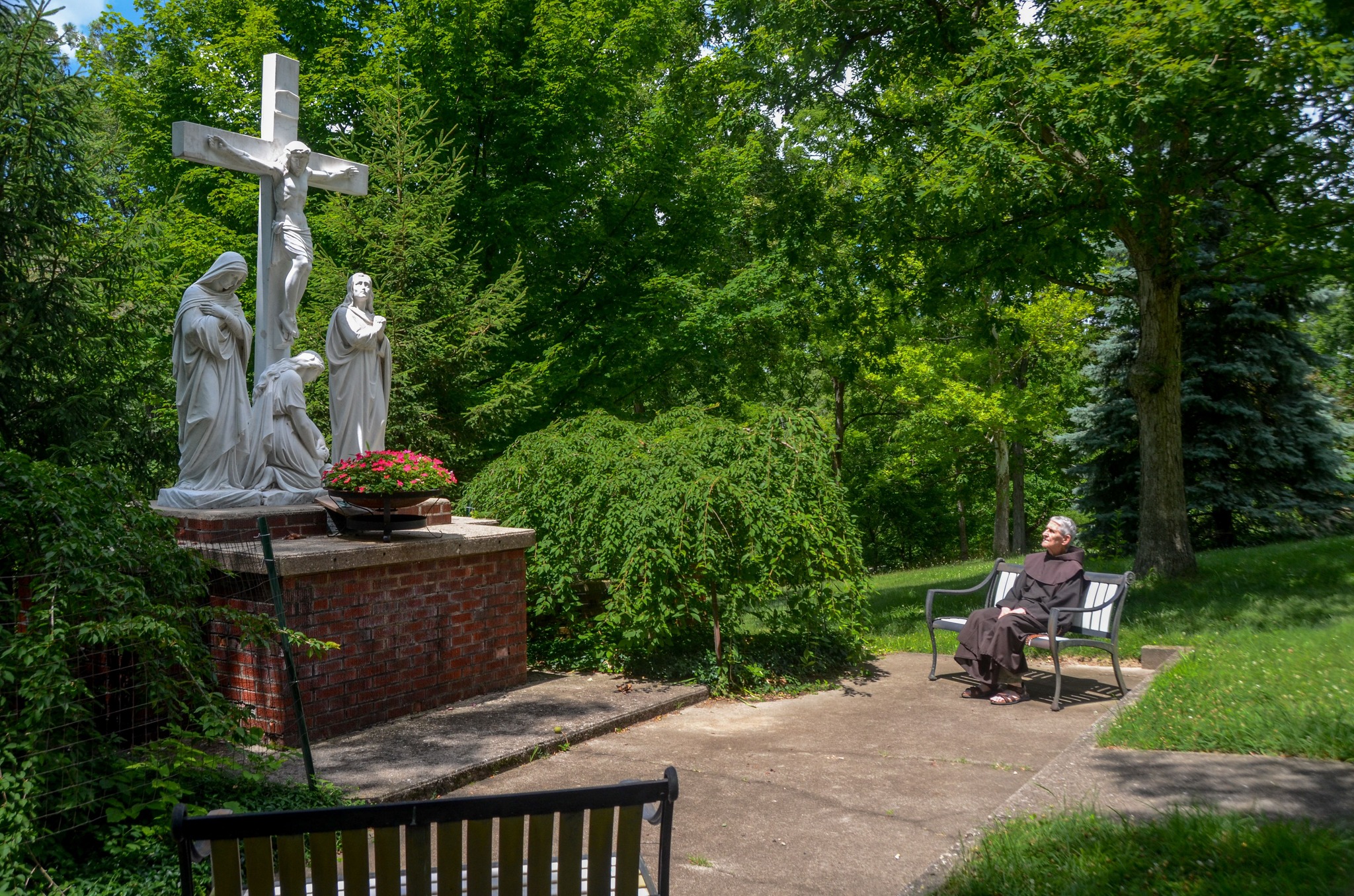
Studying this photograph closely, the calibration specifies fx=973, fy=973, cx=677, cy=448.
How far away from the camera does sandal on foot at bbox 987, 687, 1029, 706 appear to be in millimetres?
7598

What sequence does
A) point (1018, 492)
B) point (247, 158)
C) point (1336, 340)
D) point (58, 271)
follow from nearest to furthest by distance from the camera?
1. point (247, 158)
2. point (58, 271)
3. point (1336, 340)
4. point (1018, 492)

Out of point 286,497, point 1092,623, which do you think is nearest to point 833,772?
point 1092,623

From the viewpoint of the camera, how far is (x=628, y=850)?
103 inches

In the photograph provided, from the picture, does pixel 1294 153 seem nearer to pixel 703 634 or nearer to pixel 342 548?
pixel 703 634

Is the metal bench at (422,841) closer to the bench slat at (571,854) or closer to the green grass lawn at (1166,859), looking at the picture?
the bench slat at (571,854)

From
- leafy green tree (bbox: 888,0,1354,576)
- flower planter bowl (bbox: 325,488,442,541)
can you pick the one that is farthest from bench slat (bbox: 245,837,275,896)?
leafy green tree (bbox: 888,0,1354,576)

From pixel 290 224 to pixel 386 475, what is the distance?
2.58 meters

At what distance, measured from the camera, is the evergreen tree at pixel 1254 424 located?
16.1 meters

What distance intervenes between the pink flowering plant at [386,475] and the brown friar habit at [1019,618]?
438cm

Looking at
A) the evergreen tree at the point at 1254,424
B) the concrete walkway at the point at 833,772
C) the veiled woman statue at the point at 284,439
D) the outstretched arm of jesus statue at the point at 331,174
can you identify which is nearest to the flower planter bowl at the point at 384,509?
the veiled woman statue at the point at 284,439

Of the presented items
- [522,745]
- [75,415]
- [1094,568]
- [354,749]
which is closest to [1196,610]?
[1094,568]

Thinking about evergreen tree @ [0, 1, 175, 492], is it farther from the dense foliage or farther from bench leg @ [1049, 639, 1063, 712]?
bench leg @ [1049, 639, 1063, 712]

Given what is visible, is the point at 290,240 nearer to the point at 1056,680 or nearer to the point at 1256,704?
the point at 1056,680

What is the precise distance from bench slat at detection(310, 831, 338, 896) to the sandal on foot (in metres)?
6.20
